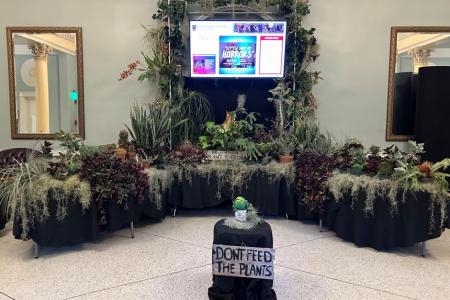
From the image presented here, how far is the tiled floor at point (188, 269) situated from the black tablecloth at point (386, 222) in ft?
0.41

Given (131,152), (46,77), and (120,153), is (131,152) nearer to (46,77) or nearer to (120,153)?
(120,153)

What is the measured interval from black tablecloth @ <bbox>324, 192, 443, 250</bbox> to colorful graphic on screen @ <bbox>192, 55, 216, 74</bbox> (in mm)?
2287

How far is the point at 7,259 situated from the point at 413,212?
3681 mm

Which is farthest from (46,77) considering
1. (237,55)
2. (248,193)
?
(248,193)

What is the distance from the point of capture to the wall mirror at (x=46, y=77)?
523 cm

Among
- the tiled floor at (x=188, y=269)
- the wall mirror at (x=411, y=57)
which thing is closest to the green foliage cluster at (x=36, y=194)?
the tiled floor at (x=188, y=269)

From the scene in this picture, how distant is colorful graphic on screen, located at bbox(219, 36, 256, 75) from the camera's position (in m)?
4.91

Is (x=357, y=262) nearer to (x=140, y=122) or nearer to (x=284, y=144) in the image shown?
(x=284, y=144)

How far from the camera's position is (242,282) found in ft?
8.59

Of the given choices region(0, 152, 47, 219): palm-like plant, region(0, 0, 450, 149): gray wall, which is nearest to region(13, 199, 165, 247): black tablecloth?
region(0, 152, 47, 219): palm-like plant

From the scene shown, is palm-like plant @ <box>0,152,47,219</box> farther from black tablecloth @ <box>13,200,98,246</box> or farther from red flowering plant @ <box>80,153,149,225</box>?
red flowering plant @ <box>80,153,149,225</box>

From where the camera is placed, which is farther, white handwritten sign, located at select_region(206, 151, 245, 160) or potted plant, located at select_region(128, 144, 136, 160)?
white handwritten sign, located at select_region(206, 151, 245, 160)

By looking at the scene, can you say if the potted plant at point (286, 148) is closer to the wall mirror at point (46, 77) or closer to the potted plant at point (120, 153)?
the potted plant at point (120, 153)

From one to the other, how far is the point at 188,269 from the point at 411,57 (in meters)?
A: 4.16
